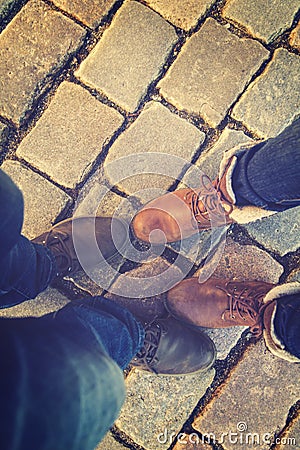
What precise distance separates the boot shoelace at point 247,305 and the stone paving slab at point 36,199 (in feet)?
3.44

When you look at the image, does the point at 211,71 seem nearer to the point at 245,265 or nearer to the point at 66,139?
the point at 66,139

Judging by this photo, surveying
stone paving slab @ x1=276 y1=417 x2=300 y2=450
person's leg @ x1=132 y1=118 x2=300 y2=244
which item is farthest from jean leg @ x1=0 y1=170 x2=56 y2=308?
stone paving slab @ x1=276 y1=417 x2=300 y2=450

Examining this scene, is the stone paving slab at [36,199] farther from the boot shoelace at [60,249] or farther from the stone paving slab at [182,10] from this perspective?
the stone paving slab at [182,10]

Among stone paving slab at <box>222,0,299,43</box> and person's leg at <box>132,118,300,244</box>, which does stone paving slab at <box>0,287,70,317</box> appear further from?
stone paving slab at <box>222,0,299,43</box>

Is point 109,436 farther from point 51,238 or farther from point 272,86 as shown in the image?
point 272,86

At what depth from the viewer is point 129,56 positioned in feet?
7.41

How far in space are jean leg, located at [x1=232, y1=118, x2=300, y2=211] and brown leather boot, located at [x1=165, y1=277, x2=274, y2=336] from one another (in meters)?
0.50

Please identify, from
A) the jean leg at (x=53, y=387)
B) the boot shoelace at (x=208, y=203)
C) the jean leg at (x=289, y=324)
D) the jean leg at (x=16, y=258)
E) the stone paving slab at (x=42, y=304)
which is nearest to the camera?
the jean leg at (x=53, y=387)

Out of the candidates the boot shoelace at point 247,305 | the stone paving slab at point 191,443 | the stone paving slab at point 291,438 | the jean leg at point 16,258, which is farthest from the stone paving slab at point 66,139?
the stone paving slab at point 291,438

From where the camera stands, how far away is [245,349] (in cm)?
226

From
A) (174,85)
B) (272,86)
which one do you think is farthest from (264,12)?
(174,85)

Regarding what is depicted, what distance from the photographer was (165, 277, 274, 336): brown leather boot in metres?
2.00

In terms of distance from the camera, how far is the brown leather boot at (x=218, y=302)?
78.7 inches

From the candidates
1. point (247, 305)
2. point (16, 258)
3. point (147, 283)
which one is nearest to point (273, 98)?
point (247, 305)
